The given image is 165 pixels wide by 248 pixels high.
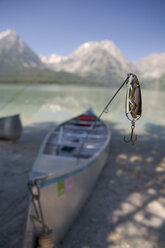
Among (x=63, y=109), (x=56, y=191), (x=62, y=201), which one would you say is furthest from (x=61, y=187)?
(x=63, y=109)

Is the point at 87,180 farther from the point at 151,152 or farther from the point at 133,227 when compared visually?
the point at 151,152

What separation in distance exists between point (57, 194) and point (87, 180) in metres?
1.42

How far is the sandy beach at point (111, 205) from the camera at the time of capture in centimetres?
389

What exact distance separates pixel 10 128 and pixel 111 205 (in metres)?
6.18

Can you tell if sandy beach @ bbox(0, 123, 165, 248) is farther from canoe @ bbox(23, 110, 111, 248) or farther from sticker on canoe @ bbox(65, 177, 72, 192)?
sticker on canoe @ bbox(65, 177, 72, 192)

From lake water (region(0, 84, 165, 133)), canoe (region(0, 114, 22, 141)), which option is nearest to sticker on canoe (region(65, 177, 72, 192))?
lake water (region(0, 84, 165, 133))

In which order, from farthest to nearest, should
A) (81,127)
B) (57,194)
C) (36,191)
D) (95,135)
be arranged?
1. (81,127)
2. (95,135)
3. (57,194)
4. (36,191)

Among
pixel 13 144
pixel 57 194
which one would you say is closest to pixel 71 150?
pixel 57 194

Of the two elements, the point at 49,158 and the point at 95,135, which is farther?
the point at 95,135

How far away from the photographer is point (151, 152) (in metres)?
9.45

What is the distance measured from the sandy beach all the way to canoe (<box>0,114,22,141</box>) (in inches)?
26.2

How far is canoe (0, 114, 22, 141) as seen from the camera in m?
8.73

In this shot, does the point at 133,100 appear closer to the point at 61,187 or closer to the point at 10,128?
the point at 61,187

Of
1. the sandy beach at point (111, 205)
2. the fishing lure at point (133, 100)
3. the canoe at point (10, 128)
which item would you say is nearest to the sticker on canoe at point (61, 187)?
the sandy beach at point (111, 205)
